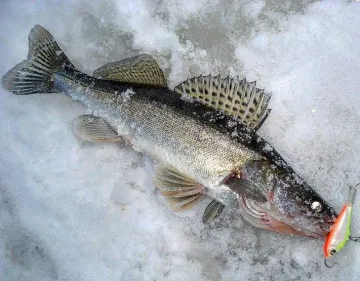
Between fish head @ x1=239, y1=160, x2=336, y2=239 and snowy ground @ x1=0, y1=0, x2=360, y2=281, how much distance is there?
32 cm

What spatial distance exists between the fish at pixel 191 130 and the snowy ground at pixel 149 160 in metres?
0.20

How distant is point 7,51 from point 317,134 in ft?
7.51

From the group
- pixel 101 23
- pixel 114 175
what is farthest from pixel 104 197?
pixel 101 23

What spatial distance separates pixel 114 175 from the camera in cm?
284

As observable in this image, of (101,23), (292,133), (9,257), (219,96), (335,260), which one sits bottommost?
(9,257)

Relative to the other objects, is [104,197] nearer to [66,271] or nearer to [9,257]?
[66,271]

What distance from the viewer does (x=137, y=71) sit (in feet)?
8.95

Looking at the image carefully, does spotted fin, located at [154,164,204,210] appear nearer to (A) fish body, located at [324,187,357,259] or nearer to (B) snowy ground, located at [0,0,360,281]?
(B) snowy ground, located at [0,0,360,281]

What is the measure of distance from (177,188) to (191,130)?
1.23 feet

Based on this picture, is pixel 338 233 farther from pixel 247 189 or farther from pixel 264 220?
pixel 247 189

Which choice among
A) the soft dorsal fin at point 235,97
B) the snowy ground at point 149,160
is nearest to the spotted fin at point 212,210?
the snowy ground at point 149,160

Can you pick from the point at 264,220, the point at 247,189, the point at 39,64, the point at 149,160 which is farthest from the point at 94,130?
the point at 264,220

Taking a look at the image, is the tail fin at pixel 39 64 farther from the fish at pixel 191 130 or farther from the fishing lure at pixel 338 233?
the fishing lure at pixel 338 233

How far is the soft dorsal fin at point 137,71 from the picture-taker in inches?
107
